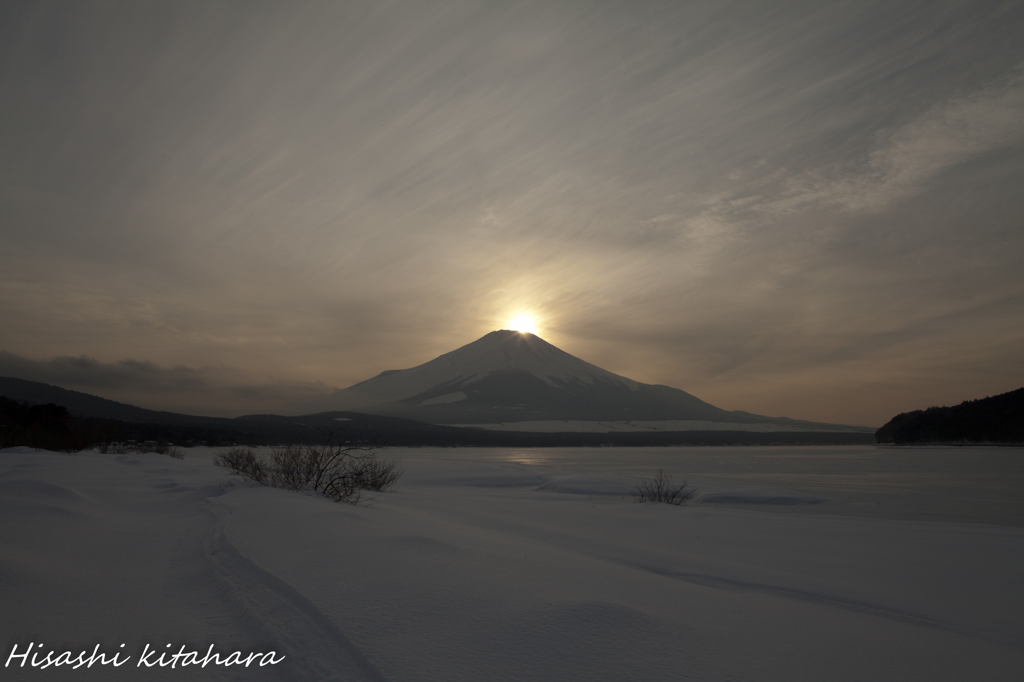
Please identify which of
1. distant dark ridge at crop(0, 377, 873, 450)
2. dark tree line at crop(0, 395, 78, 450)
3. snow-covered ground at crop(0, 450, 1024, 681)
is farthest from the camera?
distant dark ridge at crop(0, 377, 873, 450)

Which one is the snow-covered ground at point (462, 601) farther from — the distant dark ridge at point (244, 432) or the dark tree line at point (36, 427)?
the dark tree line at point (36, 427)

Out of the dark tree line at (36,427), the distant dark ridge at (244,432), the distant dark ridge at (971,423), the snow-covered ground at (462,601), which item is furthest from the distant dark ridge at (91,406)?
the distant dark ridge at (971,423)

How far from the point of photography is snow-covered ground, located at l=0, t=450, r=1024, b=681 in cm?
319

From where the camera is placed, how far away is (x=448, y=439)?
115688 mm

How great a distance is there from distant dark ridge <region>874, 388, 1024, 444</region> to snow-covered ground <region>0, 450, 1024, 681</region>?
352 feet

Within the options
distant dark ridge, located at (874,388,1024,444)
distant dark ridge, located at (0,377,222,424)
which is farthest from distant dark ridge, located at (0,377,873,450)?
distant dark ridge, located at (874,388,1024,444)

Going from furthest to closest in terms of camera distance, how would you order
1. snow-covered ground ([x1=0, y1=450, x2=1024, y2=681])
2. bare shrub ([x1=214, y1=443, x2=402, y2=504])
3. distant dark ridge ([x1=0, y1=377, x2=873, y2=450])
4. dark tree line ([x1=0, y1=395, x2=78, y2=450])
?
distant dark ridge ([x1=0, y1=377, x2=873, y2=450]), dark tree line ([x1=0, y1=395, x2=78, y2=450]), bare shrub ([x1=214, y1=443, x2=402, y2=504]), snow-covered ground ([x1=0, y1=450, x2=1024, y2=681])

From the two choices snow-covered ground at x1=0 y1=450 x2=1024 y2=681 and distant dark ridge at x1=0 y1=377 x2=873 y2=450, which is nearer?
snow-covered ground at x1=0 y1=450 x2=1024 y2=681

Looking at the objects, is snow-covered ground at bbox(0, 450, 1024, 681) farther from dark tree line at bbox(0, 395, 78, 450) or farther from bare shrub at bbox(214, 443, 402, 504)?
dark tree line at bbox(0, 395, 78, 450)

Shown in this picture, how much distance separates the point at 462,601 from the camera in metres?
3.94

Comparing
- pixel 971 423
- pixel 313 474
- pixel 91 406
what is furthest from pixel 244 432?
pixel 971 423

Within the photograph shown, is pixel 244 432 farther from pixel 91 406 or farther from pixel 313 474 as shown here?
Answer: pixel 313 474

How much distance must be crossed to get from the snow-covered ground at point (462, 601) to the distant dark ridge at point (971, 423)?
4219 inches

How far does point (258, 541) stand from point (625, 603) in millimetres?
3932
